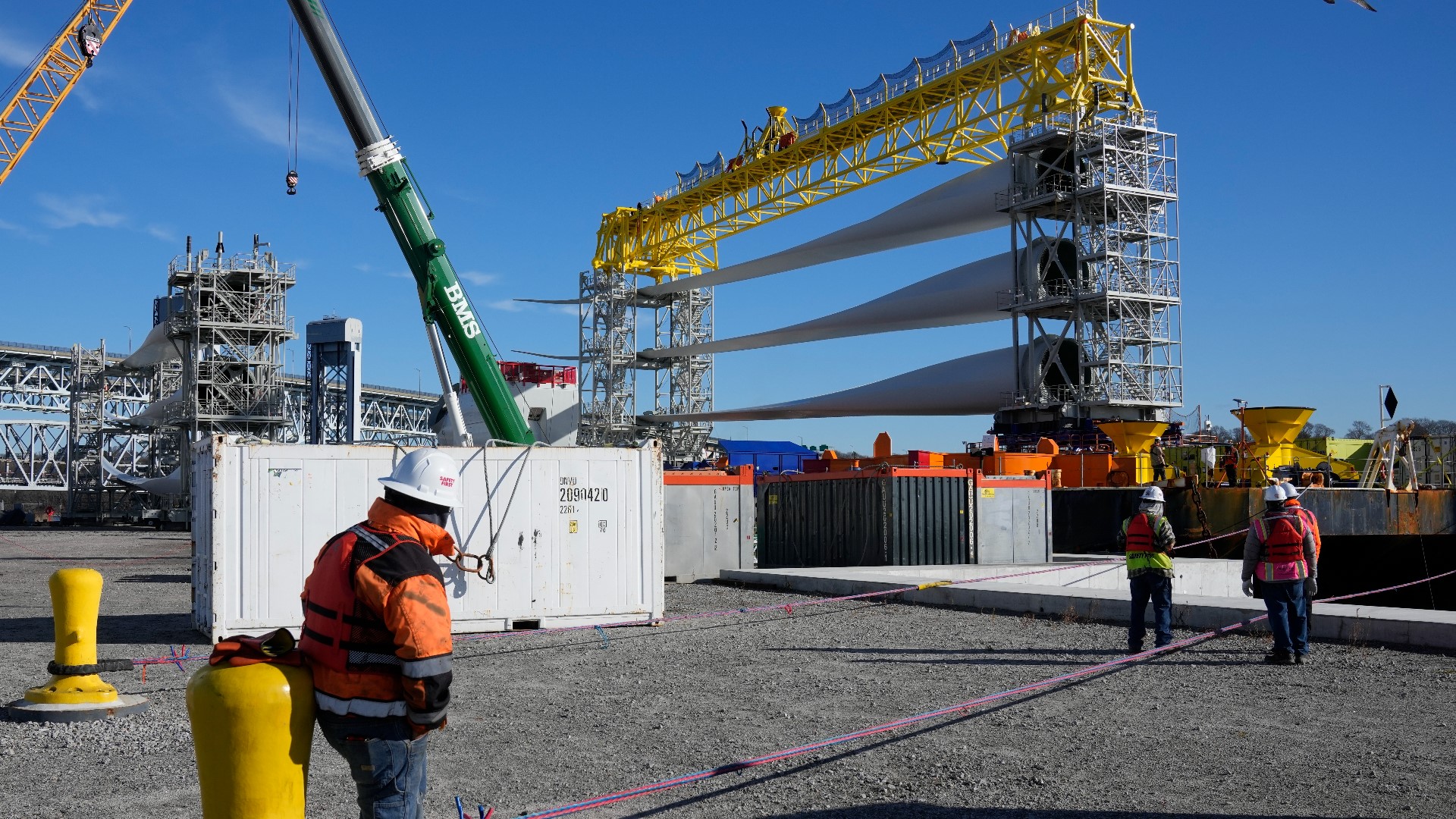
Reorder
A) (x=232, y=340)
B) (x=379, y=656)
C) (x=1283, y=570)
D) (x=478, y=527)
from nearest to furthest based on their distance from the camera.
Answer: (x=379, y=656) → (x=1283, y=570) → (x=478, y=527) → (x=232, y=340)

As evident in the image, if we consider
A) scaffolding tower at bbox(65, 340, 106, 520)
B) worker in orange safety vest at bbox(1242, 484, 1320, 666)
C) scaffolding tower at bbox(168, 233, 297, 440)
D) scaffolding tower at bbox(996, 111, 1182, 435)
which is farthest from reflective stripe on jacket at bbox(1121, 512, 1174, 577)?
scaffolding tower at bbox(65, 340, 106, 520)

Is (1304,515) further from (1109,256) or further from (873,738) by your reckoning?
(1109,256)

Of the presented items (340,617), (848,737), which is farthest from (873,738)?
(340,617)

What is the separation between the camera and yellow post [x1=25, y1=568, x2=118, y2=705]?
8891 mm

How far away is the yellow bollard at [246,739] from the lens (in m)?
Answer: 3.94

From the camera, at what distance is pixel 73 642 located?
8.95 metres

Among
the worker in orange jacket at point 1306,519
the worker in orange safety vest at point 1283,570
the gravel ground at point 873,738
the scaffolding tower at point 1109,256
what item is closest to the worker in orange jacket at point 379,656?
the gravel ground at point 873,738

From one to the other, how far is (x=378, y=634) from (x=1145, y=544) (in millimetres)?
9368

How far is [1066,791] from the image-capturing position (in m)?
6.62

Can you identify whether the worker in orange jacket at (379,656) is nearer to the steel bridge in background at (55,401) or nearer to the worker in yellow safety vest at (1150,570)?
the worker in yellow safety vest at (1150,570)

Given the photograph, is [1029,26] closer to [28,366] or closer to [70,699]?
[70,699]

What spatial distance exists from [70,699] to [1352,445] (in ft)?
138

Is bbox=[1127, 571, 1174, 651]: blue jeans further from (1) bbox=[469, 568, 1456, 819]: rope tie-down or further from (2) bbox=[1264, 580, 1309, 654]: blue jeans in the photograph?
(2) bbox=[1264, 580, 1309, 654]: blue jeans

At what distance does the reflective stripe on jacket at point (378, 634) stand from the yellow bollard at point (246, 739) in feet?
0.55
